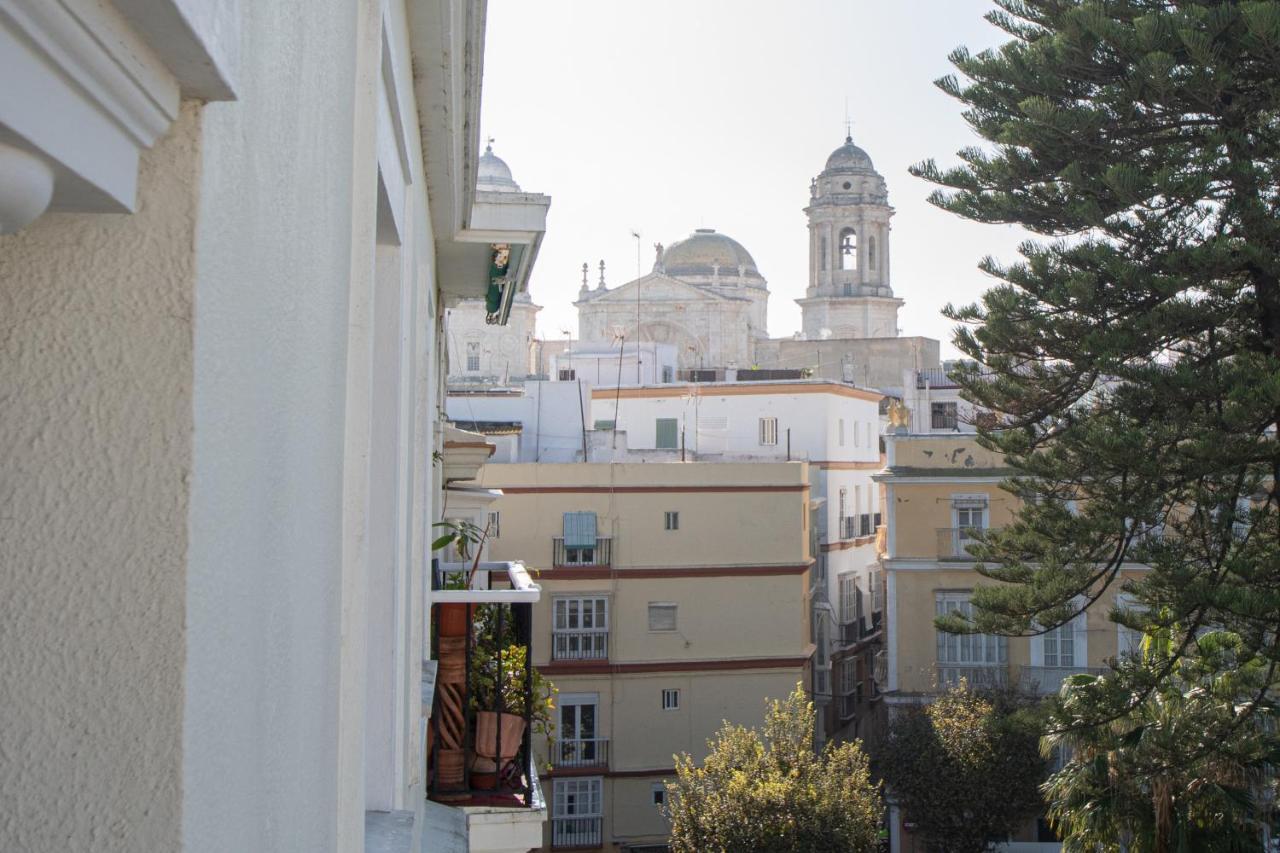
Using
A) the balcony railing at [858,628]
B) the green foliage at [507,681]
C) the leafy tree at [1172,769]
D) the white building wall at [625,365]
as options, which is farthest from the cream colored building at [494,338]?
the green foliage at [507,681]

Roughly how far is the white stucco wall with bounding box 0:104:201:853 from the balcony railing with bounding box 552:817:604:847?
21017 mm

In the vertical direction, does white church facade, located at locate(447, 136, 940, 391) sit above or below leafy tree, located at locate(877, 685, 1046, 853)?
above

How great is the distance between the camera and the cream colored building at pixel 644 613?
70.3ft

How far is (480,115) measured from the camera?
12.4 feet

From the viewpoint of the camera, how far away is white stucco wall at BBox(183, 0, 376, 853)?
853 millimetres

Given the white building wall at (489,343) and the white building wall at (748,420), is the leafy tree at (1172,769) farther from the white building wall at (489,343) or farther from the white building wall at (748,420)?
the white building wall at (489,343)

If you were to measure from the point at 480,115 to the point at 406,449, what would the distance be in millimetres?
1210

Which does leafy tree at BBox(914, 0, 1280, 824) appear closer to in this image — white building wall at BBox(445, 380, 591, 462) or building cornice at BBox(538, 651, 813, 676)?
building cornice at BBox(538, 651, 813, 676)

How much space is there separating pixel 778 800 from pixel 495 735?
11813 millimetres

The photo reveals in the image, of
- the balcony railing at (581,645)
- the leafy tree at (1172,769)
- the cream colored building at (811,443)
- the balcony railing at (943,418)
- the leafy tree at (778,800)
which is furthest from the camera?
the balcony railing at (943,418)

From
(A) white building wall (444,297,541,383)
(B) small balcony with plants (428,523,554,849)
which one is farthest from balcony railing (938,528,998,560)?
(A) white building wall (444,297,541,383)

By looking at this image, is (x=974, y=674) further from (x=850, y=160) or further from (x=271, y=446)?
(x=850, y=160)

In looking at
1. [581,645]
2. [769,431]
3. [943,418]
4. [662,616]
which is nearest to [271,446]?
[581,645]

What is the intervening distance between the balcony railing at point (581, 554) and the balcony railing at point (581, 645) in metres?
1.12
